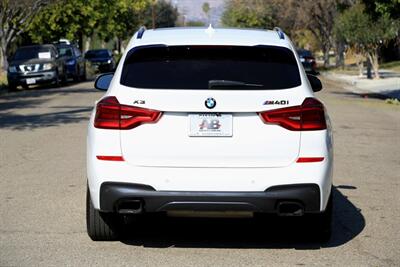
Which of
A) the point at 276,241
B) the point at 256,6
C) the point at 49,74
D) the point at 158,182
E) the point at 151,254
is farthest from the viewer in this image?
the point at 256,6

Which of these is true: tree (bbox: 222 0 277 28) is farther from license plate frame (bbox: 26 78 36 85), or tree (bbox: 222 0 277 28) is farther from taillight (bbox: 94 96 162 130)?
taillight (bbox: 94 96 162 130)

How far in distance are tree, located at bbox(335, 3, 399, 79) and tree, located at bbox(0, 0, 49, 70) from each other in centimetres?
1488

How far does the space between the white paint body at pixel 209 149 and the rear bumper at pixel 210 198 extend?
0.04 m

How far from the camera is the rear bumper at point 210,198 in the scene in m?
6.42

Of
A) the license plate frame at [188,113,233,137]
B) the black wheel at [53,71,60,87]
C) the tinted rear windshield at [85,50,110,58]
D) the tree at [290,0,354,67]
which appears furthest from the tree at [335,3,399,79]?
the license plate frame at [188,113,233,137]

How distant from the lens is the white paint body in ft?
21.1

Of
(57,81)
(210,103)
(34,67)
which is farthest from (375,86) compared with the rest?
(210,103)

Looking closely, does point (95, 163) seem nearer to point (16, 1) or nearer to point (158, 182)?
point (158, 182)

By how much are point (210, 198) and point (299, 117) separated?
92cm

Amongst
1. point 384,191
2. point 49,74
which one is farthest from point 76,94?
point 384,191

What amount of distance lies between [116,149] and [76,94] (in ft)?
73.7

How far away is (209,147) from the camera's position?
21.1 feet

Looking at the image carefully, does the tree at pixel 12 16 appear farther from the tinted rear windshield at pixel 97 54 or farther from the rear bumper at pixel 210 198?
the rear bumper at pixel 210 198

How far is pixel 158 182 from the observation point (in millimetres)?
6434
